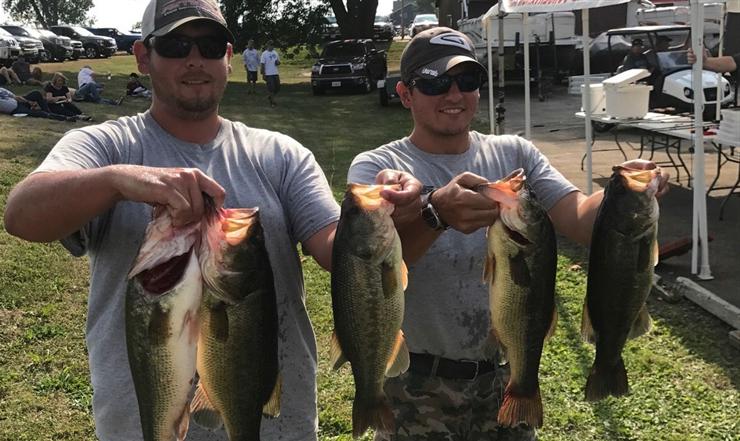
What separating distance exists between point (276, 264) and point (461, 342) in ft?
2.90

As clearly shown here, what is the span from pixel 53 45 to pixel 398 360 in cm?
4202

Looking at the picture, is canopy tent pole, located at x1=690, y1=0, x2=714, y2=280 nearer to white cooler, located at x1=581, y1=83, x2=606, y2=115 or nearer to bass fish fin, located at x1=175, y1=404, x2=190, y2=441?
white cooler, located at x1=581, y1=83, x2=606, y2=115

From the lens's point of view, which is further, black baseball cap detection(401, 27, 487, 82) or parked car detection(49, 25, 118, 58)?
parked car detection(49, 25, 118, 58)

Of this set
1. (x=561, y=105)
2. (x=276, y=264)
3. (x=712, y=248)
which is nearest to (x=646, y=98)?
(x=712, y=248)

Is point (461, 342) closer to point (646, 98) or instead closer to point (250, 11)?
point (646, 98)

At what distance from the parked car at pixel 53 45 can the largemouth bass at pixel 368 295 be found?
134 feet

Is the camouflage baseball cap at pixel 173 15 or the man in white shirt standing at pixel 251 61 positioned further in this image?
the man in white shirt standing at pixel 251 61

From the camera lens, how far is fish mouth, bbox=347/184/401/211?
2.07m

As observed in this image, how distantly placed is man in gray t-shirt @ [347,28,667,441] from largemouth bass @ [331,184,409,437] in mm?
695

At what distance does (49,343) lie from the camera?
6348mm

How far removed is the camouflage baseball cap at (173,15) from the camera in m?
2.46

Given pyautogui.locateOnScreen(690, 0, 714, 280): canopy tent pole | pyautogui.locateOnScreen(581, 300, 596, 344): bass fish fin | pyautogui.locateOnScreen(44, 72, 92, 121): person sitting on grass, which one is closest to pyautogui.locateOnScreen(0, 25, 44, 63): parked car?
pyautogui.locateOnScreen(44, 72, 92, 121): person sitting on grass

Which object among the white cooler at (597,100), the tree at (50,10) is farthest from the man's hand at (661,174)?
the tree at (50,10)

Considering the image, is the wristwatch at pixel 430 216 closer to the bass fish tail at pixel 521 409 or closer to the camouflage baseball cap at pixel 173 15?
the bass fish tail at pixel 521 409
